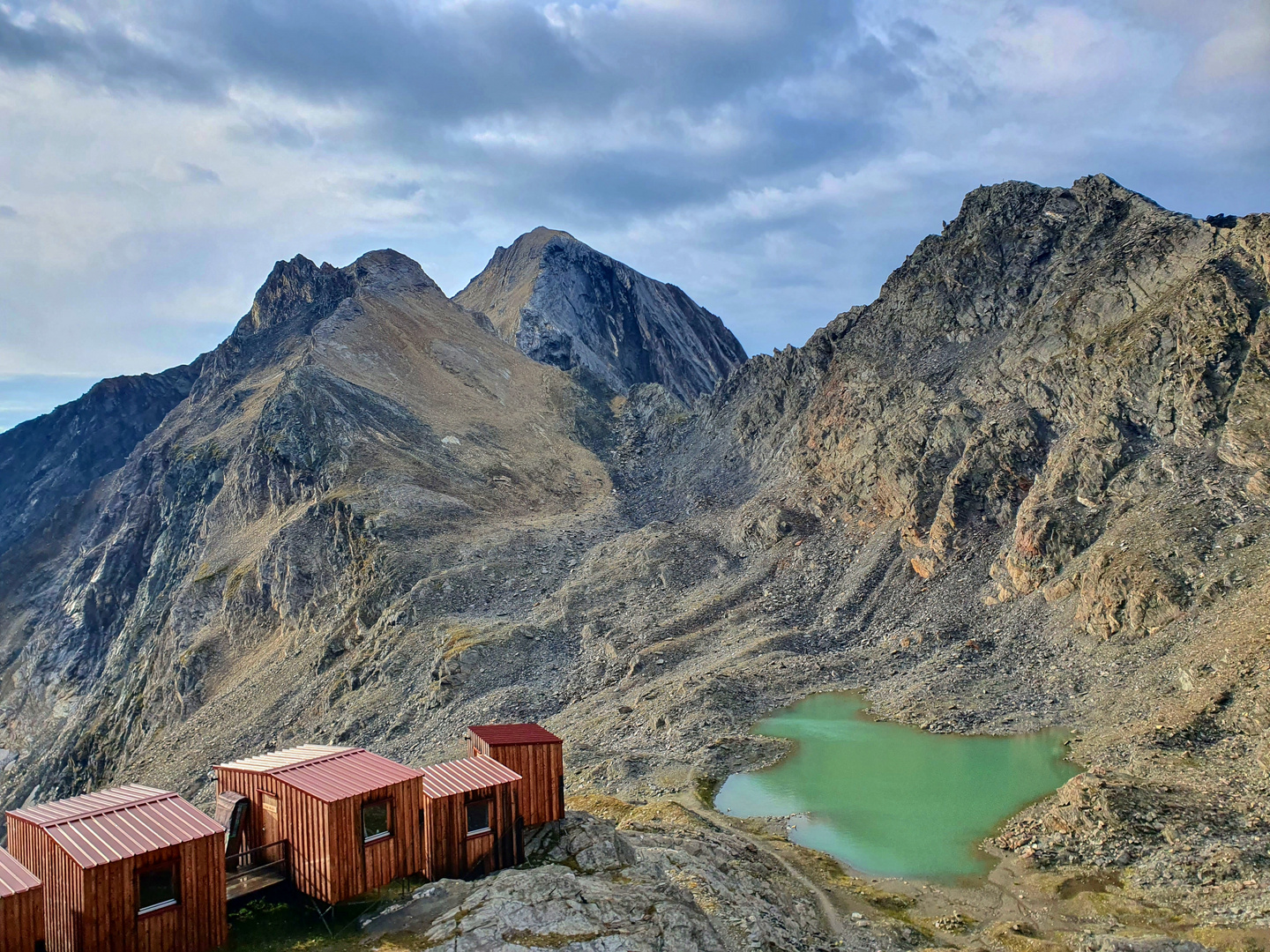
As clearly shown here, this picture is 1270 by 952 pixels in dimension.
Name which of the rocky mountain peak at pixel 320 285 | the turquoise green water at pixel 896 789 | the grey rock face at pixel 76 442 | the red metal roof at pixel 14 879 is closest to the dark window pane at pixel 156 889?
the red metal roof at pixel 14 879

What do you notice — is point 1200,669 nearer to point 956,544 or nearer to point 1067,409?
point 956,544

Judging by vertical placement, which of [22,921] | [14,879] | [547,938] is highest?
[14,879]

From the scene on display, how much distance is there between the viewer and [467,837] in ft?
76.7

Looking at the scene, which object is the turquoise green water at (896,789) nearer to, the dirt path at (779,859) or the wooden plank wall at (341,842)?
the dirt path at (779,859)

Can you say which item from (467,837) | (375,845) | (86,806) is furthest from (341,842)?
(86,806)

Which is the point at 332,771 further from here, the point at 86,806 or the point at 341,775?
the point at 86,806

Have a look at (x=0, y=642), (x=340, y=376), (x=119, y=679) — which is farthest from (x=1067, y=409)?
(x=0, y=642)

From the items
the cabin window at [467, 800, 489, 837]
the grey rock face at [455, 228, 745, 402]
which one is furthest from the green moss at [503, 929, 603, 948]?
the grey rock face at [455, 228, 745, 402]

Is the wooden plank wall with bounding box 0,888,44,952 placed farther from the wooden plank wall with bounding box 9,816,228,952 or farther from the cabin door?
the cabin door

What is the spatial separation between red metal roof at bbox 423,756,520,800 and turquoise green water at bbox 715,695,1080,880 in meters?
12.0

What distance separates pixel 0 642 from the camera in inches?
4198

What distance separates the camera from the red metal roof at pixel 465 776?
23.4 meters

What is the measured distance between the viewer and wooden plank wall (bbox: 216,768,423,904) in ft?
68.2

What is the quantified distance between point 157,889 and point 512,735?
10.1 meters
